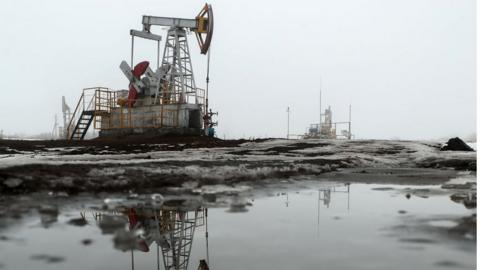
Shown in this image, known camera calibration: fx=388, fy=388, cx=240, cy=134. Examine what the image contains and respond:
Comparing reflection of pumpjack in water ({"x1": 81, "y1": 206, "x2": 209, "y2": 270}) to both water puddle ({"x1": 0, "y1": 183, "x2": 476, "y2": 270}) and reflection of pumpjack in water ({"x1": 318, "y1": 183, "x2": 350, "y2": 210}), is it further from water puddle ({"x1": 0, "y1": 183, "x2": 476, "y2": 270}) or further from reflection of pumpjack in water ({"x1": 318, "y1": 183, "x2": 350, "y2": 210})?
reflection of pumpjack in water ({"x1": 318, "y1": 183, "x2": 350, "y2": 210})

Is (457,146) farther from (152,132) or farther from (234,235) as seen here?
(152,132)

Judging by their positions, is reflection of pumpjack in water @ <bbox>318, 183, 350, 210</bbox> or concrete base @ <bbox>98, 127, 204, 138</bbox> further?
concrete base @ <bbox>98, 127, 204, 138</bbox>

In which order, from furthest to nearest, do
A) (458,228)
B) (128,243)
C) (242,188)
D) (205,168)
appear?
1. (205,168)
2. (242,188)
3. (458,228)
4. (128,243)

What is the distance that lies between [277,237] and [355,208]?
138cm

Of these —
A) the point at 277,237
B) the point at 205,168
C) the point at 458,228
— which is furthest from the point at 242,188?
the point at 458,228

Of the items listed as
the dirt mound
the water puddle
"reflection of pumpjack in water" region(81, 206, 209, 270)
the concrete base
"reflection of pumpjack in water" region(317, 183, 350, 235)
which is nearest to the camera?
the water puddle

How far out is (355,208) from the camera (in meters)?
3.60

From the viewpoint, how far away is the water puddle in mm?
1965

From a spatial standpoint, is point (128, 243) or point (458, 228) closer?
point (128, 243)

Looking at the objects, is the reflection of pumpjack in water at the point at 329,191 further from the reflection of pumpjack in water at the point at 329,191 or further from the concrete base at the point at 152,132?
the concrete base at the point at 152,132

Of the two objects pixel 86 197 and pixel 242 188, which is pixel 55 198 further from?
pixel 242 188

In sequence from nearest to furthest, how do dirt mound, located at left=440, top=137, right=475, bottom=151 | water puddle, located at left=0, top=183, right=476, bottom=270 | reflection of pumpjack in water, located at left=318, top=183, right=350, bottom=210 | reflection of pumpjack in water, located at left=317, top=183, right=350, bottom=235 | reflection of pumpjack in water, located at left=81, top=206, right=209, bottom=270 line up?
water puddle, located at left=0, top=183, right=476, bottom=270
reflection of pumpjack in water, located at left=81, top=206, right=209, bottom=270
reflection of pumpjack in water, located at left=317, top=183, right=350, bottom=235
reflection of pumpjack in water, located at left=318, top=183, right=350, bottom=210
dirt mound, located at left=440, top=137, right=475, bottom=151

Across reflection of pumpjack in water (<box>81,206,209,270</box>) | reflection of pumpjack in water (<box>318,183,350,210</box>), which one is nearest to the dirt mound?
reflection of pumpjack in water (<box>318,183,350,210</box>)

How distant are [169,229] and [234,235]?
0.49m
